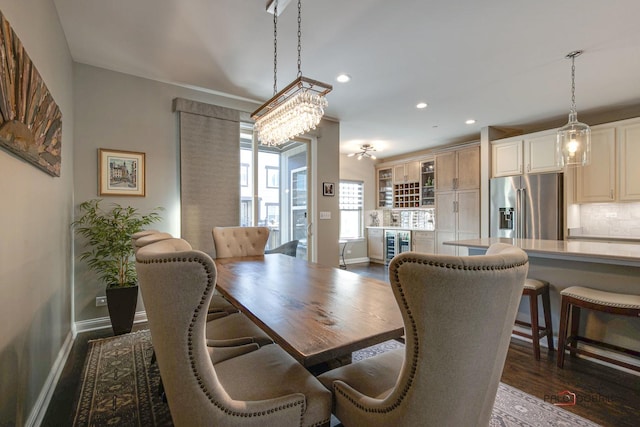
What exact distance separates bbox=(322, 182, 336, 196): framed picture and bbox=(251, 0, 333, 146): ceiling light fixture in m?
1.98

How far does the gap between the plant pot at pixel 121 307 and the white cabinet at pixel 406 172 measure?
5443mm

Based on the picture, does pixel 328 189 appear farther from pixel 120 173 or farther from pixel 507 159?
pixel 507 159

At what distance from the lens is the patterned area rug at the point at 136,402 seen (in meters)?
1.63

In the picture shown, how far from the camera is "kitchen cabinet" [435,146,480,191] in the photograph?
A: 5250 mm

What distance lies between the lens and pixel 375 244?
707 centimetres

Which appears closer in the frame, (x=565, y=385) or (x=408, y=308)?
(x=408, y=308)

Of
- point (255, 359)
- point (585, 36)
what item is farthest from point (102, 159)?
point (585, 36)

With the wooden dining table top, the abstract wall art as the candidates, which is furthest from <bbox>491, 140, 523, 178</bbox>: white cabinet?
the abstract wall art

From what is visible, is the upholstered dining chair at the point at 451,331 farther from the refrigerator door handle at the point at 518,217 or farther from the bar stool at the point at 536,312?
the refrigerator door handle at the point at 518,217

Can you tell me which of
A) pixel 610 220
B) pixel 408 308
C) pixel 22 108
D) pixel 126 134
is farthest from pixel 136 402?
pixel 610 220

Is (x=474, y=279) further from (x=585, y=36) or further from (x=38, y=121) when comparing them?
(x=585, y=36)

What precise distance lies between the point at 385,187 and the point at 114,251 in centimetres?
584

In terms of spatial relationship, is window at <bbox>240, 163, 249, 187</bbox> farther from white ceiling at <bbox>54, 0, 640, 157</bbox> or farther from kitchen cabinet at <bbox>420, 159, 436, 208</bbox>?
kitchen cabinet at <bbox>420, 159, 436, 208</bbox>

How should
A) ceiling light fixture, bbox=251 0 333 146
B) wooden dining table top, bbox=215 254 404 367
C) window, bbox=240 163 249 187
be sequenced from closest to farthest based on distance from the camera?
1. wooden dining table top, bbox=215 254 404 367
2. ceiling light fixture, bbox=251 0 333 146
3. window, bbox=240 163 249 187
